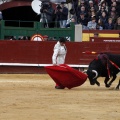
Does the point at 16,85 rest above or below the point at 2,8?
below

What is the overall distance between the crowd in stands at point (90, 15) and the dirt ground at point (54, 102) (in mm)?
4916

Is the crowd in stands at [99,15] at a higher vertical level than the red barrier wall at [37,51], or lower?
higher

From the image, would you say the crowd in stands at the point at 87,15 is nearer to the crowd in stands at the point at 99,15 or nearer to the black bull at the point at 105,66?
the crowd in stands at the point at 99,15

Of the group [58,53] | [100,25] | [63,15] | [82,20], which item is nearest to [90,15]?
[82,20]

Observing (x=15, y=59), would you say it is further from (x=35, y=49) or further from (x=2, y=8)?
(x=2, y=8)

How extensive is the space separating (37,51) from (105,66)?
630 cm

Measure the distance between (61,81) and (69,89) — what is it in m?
0.29

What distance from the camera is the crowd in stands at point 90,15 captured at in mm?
23766

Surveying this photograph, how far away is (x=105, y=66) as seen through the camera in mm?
17156

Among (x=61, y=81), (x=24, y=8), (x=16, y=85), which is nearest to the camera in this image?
(x=61, y=81)

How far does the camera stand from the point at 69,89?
17219 millimetres

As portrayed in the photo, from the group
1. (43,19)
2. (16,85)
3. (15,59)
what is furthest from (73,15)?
(16,85)

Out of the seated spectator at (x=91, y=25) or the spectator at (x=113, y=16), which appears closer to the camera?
the spectator at (x=113, y=16)

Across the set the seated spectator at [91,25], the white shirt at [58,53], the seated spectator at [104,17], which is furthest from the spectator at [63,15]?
the white shirt at [58,53]
